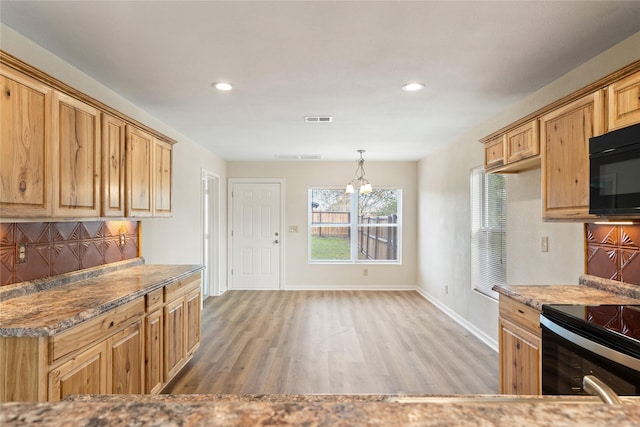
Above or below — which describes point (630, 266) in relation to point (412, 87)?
below

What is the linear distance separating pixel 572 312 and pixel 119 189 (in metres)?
3.00

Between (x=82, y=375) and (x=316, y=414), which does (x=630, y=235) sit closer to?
(x=316, y=414)

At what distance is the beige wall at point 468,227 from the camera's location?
8.99ft

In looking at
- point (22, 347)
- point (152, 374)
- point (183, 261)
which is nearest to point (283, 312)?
point (183, 261)

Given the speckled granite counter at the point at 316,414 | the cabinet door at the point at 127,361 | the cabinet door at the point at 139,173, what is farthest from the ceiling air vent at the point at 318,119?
the speckled granite counter at the point at 316,414

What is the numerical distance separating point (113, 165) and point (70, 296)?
3.18ft

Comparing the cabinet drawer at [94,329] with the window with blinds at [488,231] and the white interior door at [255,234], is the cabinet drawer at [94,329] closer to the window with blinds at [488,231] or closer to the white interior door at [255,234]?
the window with blinds at [488,231]

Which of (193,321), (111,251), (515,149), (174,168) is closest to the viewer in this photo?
(515,149)

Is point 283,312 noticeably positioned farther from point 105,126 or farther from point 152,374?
point 105,126

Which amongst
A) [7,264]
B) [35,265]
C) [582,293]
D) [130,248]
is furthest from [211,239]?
[582,293]

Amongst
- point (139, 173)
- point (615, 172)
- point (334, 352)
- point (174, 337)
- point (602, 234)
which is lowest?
point (334, 352)

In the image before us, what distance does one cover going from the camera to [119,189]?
277 centimetres

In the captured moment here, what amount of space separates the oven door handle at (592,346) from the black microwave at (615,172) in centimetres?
64

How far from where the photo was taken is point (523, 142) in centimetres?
275
